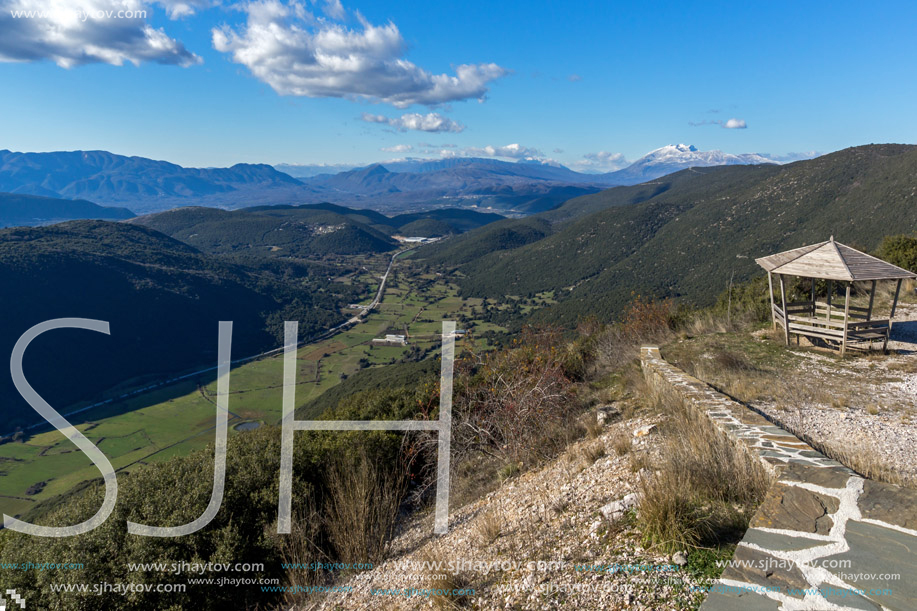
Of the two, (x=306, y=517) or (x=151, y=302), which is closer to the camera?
(x=306, y=517)

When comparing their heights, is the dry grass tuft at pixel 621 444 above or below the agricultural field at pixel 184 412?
above

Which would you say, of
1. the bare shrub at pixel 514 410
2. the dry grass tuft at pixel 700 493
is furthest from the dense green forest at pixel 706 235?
the dry grass tuft at pixel 700 493

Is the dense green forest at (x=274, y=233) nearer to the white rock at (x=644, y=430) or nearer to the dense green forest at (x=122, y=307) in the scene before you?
the dense green forest at (x=122, y=307)

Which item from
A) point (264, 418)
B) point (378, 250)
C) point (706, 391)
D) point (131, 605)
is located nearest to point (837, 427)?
point (706, 391)

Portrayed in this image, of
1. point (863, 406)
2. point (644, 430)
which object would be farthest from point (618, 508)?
point (863, 406)

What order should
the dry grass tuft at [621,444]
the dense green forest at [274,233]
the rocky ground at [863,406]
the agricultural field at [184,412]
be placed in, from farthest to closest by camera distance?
1. the dense green forest at [274,233]
2. the agricultural field at [184,412]
3. the dry grass tuft at [621,444]
4. the rocky ground at [863,406]

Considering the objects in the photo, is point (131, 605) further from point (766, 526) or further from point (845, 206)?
point (845, 206)

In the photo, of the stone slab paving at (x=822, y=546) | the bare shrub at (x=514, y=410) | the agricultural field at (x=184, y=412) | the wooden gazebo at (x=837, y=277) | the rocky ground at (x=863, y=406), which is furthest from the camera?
the agricultural field at (x=184, y=412)
